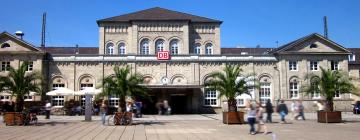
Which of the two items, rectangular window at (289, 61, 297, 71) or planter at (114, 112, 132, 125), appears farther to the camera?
rectangular window at (289, 61, 297, 71)

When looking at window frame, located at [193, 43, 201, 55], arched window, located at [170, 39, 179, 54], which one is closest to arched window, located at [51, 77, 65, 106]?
arched window, located at [170, 39, 179, 54]

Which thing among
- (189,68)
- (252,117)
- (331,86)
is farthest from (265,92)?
(252,117)

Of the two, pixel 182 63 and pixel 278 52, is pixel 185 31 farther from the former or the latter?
pixel 278 52

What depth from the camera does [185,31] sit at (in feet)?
170

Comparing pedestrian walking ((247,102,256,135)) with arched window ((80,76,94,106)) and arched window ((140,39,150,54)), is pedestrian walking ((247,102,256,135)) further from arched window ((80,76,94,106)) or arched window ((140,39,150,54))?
arched window ((140,39,150,54))

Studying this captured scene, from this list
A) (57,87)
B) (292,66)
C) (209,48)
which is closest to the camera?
(57,87)

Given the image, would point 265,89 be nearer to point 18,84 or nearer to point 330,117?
point 330,117

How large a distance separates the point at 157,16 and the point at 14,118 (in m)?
29.0

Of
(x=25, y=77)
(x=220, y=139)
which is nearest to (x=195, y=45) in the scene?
(x=25, y=77)

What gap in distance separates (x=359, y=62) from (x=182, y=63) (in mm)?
29263

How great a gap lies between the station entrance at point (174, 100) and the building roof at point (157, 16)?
9.97 meters

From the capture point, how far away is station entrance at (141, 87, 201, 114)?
148ft

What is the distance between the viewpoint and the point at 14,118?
26.4 m

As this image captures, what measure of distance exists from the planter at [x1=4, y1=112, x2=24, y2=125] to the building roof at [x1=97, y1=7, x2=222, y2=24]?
2655cm
